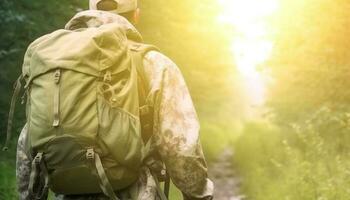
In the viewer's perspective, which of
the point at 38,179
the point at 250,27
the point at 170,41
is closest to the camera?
the point at 38,179

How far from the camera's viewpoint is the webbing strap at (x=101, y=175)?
2822 millimetres

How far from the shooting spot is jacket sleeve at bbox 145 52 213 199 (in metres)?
3.08

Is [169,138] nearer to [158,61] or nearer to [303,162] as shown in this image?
[158,61]

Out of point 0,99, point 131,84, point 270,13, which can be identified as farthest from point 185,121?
point 270,13

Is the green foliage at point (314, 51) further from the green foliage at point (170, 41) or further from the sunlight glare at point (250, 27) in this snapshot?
the green foliage at point (170, 41)

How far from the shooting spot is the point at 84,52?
9.65 feet

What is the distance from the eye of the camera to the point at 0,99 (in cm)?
934

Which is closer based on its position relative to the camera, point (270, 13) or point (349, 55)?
point (349, 55)

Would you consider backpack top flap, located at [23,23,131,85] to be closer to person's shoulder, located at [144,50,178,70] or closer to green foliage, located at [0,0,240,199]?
person's shoulder, located at [144,50,178,70]

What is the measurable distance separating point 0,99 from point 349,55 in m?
5.09

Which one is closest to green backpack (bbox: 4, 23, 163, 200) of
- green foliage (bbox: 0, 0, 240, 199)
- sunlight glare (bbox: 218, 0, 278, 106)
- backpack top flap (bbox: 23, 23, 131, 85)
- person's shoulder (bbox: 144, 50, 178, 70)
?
Result: backpack top flap (bbox: 23, 23, 131, 85)

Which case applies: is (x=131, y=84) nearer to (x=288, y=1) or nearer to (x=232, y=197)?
(x=288, y=1)

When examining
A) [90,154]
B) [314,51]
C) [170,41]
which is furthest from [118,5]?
[170,41]

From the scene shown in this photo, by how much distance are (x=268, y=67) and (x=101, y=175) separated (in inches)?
321
